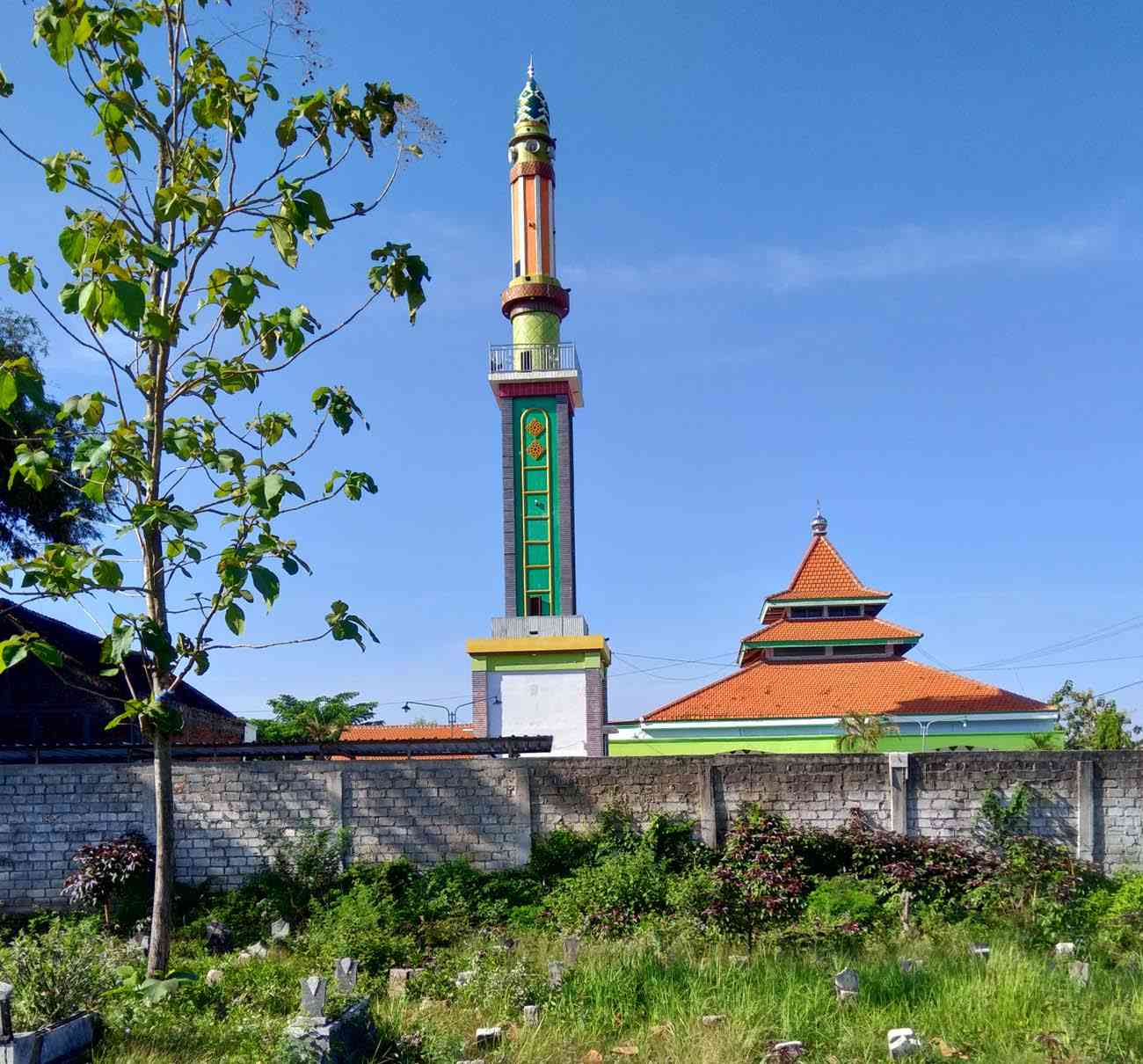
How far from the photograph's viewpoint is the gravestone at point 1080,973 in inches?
295

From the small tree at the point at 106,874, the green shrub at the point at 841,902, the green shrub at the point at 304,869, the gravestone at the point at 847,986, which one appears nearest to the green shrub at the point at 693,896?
the green shrub at the point at 841,902

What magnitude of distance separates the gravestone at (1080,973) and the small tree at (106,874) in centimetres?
868

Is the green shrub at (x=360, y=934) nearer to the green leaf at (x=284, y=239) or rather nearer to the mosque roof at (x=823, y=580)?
the green leaf at (x=284, y=239)

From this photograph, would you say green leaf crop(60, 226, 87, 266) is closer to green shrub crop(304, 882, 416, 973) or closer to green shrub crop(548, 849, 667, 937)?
green shrub crop(304, 882, 416, 973)

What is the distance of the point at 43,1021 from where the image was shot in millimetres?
5711

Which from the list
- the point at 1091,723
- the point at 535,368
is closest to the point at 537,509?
the point at 535,368

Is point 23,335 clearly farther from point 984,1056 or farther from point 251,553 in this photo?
point 984,1056

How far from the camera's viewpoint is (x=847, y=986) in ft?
23.5

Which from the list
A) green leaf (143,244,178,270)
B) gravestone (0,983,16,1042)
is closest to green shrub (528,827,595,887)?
gravestone (0,983,16,1042)

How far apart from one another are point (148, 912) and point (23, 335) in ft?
31.8

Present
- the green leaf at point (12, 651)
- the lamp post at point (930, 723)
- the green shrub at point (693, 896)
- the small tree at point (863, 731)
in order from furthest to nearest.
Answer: the lamp post at point (930, 723)
the small tree at point (863, 731)
the green shrub at point (693, 896)
the green leaf at point (12, 651)

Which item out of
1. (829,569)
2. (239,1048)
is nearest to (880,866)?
(239,1048)

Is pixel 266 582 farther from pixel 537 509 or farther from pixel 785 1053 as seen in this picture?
pixel 537 509

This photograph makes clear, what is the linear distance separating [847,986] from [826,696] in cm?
1210
